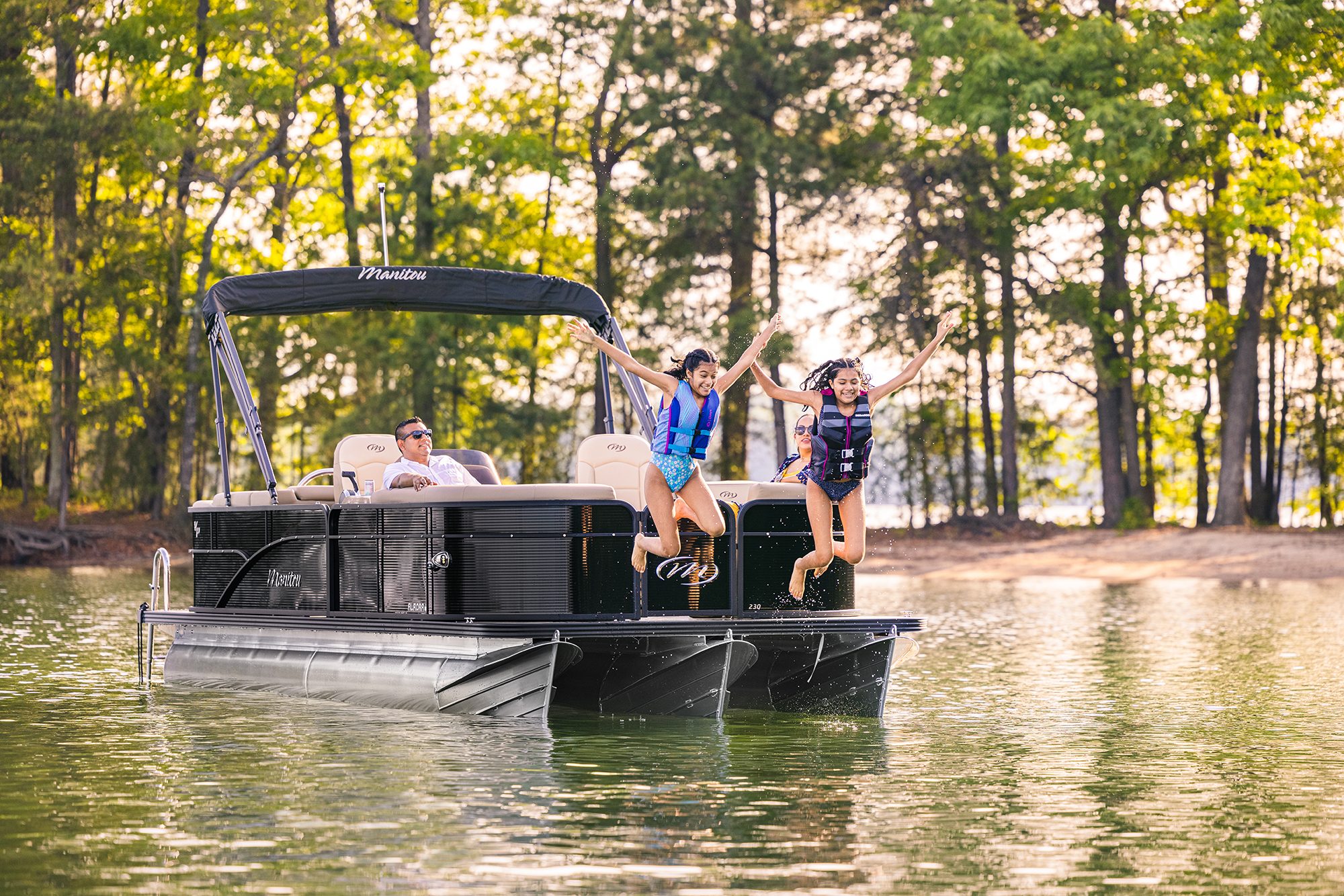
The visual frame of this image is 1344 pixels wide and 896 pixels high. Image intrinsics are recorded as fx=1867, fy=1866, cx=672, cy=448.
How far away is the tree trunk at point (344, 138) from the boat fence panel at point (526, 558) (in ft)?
94.0

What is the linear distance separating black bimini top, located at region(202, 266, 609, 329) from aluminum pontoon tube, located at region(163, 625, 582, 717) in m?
2.52

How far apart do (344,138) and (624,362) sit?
31199 millimetres

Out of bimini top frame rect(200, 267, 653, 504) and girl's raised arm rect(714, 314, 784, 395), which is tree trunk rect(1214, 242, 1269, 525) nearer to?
bimini top frame rect(200, 267, 653, 504)

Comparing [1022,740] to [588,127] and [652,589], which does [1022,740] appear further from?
[588,127]

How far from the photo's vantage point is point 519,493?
39.3ft

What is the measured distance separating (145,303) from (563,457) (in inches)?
428

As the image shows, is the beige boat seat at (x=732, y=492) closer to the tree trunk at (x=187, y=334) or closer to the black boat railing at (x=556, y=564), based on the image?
the black boat railing at (x=556, y=564)

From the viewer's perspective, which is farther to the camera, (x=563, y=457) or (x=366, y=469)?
(x=563, y=457)

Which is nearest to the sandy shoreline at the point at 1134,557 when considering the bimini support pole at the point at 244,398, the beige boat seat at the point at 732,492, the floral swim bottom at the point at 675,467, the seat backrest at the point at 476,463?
the seat backrest at the point at 476,463

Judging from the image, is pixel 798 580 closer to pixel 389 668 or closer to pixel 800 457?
pixel 800 457

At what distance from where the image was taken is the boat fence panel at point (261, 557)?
1362cm

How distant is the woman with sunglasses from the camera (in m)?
12.8

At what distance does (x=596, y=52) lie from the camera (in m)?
41.8

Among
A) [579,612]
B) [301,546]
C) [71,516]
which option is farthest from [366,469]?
[71,516]
